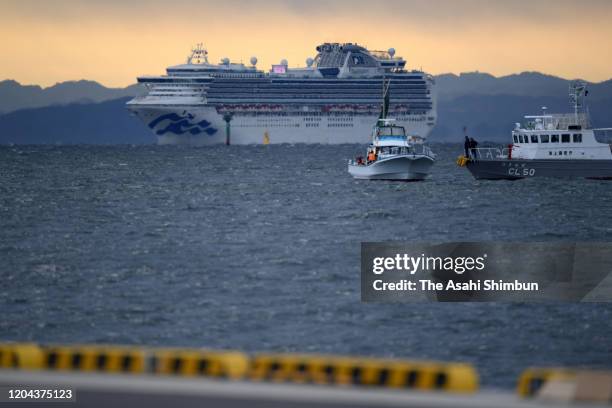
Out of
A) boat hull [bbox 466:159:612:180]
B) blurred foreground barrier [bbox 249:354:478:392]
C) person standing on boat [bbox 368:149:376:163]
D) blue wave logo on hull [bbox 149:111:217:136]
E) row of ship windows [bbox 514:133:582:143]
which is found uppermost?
blue wave logo on hull [bbox 149:111:217:136]

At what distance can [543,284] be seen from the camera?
106ft

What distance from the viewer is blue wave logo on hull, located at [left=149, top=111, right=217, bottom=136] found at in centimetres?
19575

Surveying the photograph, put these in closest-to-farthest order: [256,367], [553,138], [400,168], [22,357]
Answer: [256,367], [22,357], [553,138], [400,168]

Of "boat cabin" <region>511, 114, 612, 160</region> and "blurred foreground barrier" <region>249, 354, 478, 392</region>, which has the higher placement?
"boat cabin" <region>511, 114, 612, 160</region>

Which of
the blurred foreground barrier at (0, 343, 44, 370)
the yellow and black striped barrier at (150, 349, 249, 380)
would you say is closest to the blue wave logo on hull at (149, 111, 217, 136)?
the blurred foreground barrier at (0, 343, 44, 370)

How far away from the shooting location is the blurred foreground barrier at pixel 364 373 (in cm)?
999

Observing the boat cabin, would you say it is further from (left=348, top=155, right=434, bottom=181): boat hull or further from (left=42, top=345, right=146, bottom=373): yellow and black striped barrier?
(left=42, top=345, right=146, bottom=373): yellow and black striped barrier

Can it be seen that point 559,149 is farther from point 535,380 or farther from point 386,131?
point 535,380

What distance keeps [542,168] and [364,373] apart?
68199 millimetres

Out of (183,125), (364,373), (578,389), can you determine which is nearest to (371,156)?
(364,373)

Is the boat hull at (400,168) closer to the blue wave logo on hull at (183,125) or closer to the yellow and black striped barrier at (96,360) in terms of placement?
the yellow and black striped barrier at (96,360)

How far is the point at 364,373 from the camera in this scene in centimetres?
1037

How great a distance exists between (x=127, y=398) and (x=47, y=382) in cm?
80

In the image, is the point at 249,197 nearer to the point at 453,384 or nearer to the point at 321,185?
the point at 321,185
